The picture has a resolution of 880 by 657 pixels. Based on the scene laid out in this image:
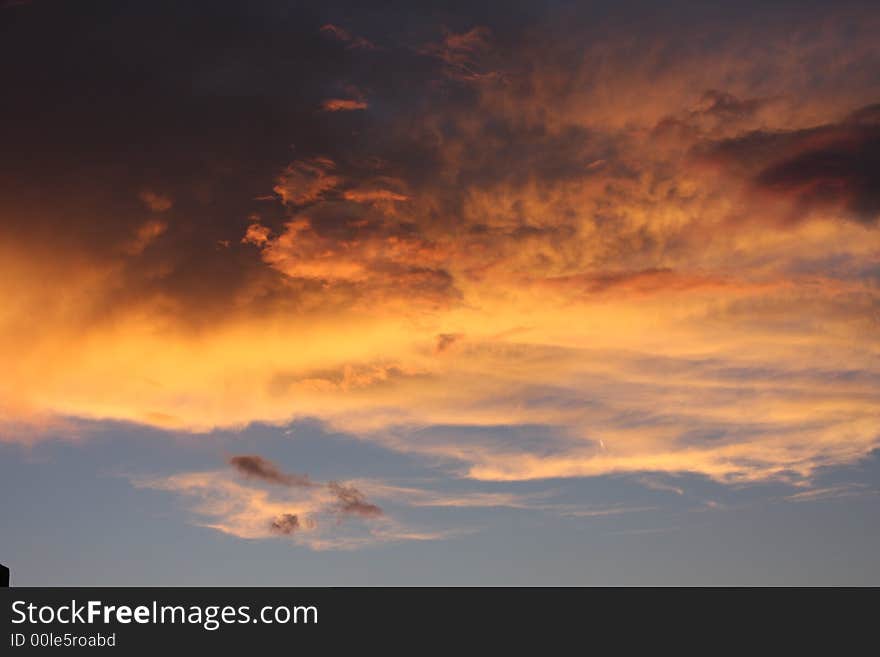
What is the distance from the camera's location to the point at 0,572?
5030 inches
